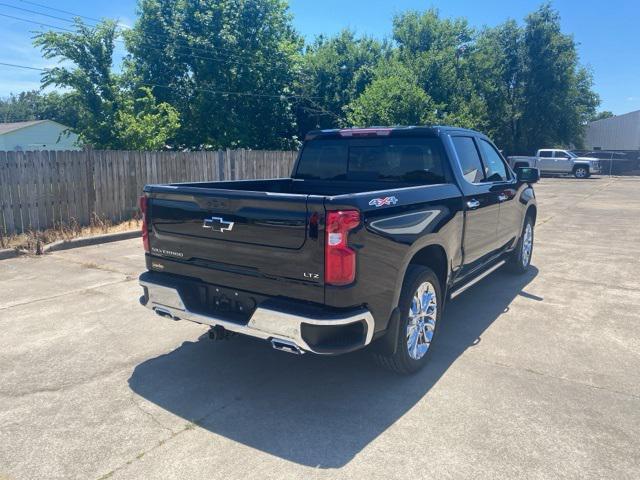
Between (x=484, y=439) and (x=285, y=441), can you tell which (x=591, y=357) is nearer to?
(x=484, y=439)

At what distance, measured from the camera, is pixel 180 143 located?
27312mm

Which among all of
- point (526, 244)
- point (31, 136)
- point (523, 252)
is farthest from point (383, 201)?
point (31, 136)

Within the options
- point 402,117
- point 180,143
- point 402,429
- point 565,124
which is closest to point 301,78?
point 180,143

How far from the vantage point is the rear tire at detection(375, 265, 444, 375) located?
3.75m

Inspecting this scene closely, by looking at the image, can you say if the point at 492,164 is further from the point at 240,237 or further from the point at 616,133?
the point at 616,133

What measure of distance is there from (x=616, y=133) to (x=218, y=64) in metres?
43.9

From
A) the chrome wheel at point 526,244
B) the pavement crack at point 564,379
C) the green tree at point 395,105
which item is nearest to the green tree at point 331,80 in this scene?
the green tree at point 395,105

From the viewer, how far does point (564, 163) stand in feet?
115

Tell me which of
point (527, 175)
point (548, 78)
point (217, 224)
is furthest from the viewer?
point (548, 78)

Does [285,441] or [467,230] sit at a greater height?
[467,230]

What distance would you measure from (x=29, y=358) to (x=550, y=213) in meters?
14.3

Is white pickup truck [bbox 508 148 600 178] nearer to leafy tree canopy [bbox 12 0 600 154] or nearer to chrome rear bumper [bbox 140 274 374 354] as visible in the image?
leafy tree canopy [bbox 12 0 600 154]

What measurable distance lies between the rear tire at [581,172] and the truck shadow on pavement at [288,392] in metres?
34.6

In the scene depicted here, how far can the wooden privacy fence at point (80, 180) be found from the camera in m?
9.07
